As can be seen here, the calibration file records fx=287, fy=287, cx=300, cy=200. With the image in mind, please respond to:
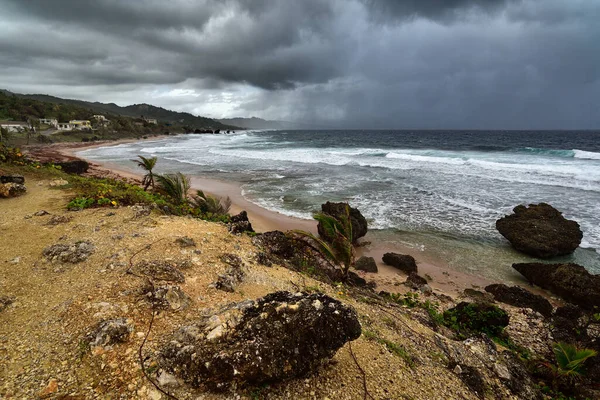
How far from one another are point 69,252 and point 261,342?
4.64 meters

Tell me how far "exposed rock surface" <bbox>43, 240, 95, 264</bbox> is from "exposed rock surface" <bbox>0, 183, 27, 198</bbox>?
20.2 ft

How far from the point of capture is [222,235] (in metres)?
7.74

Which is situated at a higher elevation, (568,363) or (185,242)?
(185,242)

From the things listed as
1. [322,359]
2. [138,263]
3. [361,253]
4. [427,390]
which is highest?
[138,263]

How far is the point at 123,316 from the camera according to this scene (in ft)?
13.1

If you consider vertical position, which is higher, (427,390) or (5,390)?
(5,390)

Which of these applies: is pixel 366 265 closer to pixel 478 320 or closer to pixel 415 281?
pixel 415 281

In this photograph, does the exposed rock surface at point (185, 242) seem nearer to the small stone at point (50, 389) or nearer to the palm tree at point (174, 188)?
the small stone at point (50, 389)

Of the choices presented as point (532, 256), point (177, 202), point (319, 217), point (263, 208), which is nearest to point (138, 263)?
point (319, 217)

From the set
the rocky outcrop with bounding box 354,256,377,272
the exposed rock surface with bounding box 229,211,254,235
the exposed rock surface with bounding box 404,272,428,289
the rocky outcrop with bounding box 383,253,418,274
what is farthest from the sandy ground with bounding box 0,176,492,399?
the rocky outcrop with bounding box 383,253,418,274

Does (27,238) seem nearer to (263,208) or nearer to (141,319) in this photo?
(141,319)

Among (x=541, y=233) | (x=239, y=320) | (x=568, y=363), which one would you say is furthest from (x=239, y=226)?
(x=541, y=233)

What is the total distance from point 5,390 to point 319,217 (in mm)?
6502

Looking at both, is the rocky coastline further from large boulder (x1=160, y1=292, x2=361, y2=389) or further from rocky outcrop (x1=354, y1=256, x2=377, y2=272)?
rocky outcrop (x1=354, y1=256, x2=377, y2=272)
